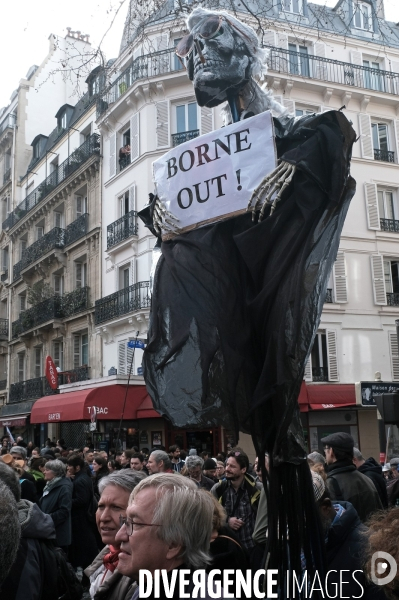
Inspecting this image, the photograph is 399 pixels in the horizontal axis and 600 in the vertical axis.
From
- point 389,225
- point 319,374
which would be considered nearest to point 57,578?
point 319,374

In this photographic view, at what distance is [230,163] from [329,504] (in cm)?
176

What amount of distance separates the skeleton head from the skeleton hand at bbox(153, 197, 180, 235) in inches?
17.8

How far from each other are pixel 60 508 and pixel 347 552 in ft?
13.8

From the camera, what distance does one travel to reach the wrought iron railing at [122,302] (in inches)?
791

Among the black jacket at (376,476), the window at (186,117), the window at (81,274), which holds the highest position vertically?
the window at (186,117)

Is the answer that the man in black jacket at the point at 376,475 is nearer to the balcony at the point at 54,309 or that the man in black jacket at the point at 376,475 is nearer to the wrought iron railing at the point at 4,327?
the balcony at the point at 54,309

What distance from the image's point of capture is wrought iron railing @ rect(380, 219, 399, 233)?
21.5 m

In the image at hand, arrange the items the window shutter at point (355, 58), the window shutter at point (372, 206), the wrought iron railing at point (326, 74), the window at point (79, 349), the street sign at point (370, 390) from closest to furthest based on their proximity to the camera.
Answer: the street sign at point (370, 390) < the wrought iron railing at point (326, 74) < the window shutter at point (372, 206) < the window shutter at point (355, 58) < the window at point (79, 349)

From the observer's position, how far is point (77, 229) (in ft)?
82.2

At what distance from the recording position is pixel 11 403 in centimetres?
2920

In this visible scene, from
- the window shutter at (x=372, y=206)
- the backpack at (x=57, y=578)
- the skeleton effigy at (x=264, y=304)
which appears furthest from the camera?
the window shutter at (x=372, y=206)

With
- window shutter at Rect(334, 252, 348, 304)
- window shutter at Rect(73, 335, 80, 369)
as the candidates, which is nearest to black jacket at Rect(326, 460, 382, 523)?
window shutter at Rect(334, 252, 348, 304)

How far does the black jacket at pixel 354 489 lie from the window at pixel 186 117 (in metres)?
16.7

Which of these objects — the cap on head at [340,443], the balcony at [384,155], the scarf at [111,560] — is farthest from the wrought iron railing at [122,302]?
the scarf at [111,560]
